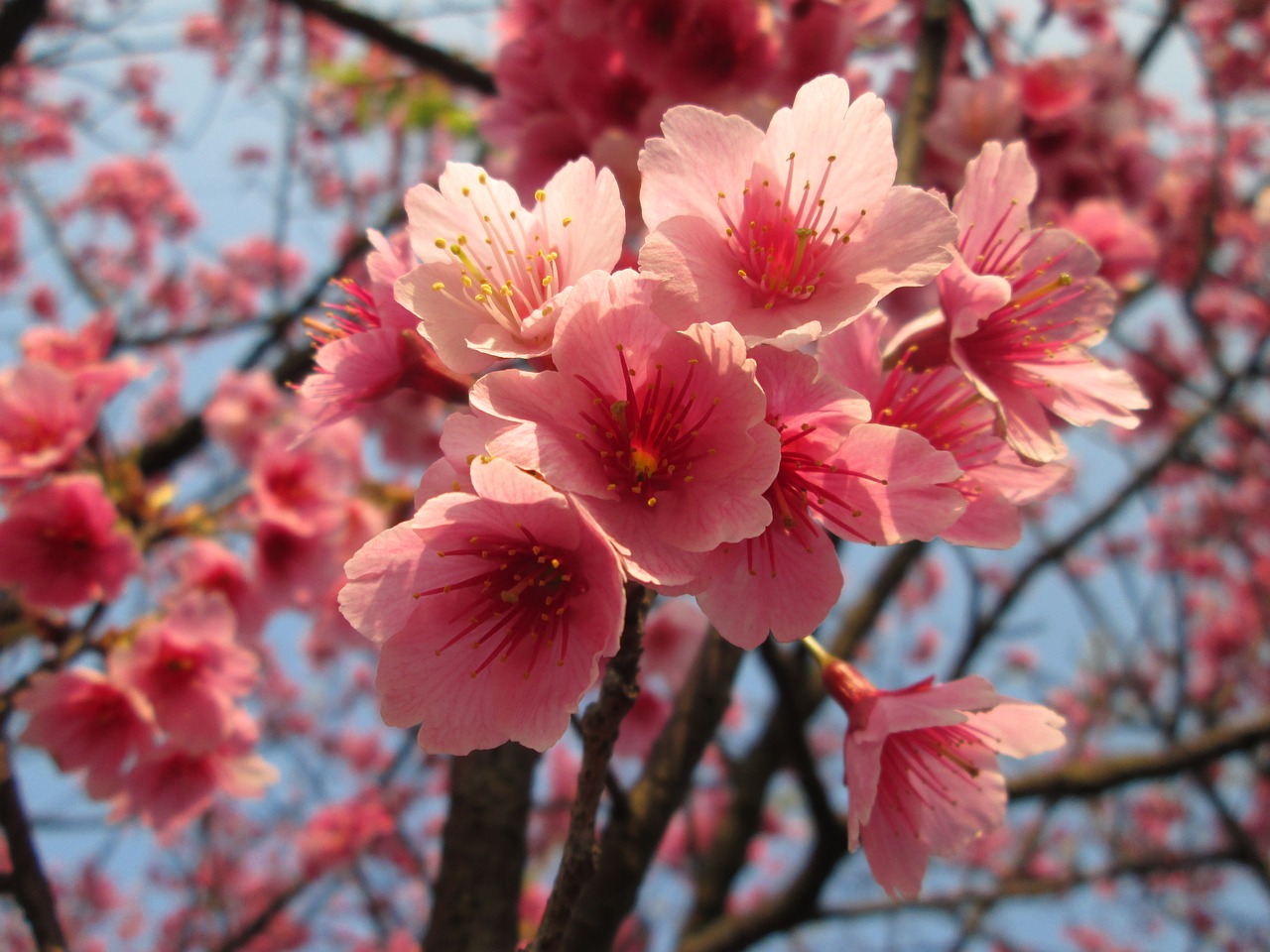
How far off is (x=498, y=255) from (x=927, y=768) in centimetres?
96

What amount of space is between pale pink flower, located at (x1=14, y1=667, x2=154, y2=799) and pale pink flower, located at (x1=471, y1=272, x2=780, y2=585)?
151 cm

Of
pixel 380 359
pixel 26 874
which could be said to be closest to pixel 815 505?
pixel 380 359

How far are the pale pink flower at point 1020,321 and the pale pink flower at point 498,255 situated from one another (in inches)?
18.1

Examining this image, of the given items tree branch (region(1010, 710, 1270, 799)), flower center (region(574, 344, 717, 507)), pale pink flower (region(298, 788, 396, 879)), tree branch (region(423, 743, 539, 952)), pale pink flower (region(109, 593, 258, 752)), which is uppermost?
flower center (region(574, 344, 717, 507))

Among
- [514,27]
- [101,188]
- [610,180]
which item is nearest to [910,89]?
[514,27]

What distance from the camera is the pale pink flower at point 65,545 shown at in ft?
6.27

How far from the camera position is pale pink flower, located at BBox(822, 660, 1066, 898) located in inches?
44.6

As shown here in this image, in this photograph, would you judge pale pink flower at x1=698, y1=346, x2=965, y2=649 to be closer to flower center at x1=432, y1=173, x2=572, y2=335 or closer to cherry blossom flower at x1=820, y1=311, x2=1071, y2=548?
cherry blossom flower at x1=820, y1=311, x2=1071, y2=548

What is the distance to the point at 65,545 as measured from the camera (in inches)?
78.4

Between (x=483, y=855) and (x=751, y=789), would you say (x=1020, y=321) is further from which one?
(x=751, y=789)

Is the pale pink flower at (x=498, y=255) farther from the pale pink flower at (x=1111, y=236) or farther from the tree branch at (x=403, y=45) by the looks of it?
the tree branch at (x=403, y=45)

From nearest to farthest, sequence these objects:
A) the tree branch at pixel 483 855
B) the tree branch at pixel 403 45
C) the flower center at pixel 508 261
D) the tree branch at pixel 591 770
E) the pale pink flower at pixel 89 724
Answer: the tree branch at pixel 591 770
the flower center at pixel 508 261
the tree branch at pixel 483 855
the pale pink flower at pixel 89 724
the tree branch at pixel 403 45

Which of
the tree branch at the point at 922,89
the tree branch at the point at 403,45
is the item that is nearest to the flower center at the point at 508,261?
the tree branch at the point at 922,89

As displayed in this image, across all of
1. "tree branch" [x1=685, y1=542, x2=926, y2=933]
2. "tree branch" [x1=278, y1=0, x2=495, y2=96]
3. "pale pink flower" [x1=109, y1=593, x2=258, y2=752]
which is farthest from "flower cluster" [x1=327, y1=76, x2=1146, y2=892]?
"tree branch" [x1=278, y1=0, x2=495, y2=96]
